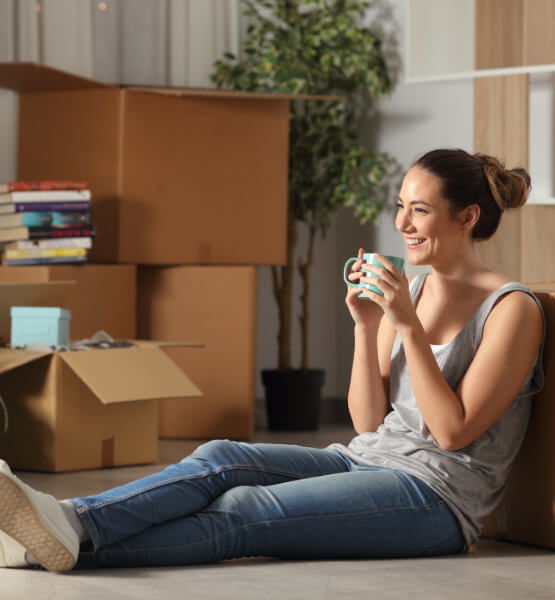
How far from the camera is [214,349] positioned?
353cm

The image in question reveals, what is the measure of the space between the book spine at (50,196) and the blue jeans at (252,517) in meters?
1.76

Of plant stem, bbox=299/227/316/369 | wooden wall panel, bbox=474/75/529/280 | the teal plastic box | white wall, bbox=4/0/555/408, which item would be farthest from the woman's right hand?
plant stem, bbox=299/227/316/369

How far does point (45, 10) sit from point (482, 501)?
8.60 ft

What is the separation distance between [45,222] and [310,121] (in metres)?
1.20

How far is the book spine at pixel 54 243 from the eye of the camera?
3180 mm

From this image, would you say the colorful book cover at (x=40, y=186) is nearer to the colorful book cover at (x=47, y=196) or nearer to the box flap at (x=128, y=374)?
the colorful book cover at (x=47, y=196)

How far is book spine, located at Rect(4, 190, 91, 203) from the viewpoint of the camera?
3.18 meters

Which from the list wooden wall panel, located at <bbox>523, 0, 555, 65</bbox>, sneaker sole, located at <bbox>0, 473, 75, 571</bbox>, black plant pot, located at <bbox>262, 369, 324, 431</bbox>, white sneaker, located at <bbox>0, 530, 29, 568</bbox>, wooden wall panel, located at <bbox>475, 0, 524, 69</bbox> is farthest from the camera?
black plant pot, located at <bbox>262, 369, 324, 431</bbox>

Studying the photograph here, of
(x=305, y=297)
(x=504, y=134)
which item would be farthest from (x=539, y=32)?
(x=305, y=297)

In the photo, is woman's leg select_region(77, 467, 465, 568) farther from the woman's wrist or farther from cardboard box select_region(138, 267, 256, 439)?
cardboard box select_region(138, 267, 256, 439)

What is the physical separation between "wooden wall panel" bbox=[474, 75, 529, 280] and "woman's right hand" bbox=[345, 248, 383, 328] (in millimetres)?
1520

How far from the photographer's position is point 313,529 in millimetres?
1543

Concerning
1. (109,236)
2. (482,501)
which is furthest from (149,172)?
(482,501)

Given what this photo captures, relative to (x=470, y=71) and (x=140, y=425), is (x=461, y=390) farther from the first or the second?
(x=470, y=71)
